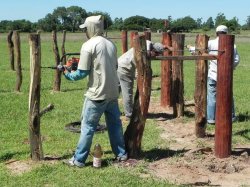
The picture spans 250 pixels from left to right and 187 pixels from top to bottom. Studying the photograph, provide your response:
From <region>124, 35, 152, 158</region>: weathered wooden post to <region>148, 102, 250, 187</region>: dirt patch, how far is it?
1.41 feet

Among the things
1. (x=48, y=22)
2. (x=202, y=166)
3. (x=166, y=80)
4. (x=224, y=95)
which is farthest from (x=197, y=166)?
(x=48, y=22)

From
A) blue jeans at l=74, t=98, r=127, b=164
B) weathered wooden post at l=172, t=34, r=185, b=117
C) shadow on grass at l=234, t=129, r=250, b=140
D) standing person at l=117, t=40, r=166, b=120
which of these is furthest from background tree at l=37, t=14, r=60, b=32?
blue jeans at l=74, t=98, r=127, b=164

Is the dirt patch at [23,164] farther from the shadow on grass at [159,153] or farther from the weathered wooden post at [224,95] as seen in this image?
the weathered wooden post at [224,95]

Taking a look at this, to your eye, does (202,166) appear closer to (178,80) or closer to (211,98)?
(211,98)

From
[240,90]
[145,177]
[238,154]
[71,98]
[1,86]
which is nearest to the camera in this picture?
[145,177]

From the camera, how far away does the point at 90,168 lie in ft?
22.2

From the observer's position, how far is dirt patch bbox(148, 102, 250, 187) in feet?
21.1

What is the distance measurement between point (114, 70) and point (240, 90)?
8.93 metres

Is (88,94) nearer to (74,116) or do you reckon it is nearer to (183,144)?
(183,144)

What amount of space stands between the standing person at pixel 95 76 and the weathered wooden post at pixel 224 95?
1.52 m

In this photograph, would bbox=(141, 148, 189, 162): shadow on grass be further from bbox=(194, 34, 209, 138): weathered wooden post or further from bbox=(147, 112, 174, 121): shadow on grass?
bbox=(147, 112, 174, 121): shadow on grass

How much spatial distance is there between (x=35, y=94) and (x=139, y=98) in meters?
1.48

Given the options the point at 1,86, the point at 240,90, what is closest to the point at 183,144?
the point at 240,90

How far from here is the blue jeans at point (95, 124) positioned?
21.8ft
